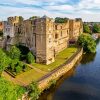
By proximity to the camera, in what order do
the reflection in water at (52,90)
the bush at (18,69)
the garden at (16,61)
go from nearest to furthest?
the reflection in water at (52,90), the garden at (16,61), the bush at (18,69)

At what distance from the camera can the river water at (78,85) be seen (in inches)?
1930

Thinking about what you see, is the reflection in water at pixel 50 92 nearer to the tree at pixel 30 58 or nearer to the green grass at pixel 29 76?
the green grass at pixel 29 76

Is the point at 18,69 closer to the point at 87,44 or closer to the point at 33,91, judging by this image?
the point at 33,91

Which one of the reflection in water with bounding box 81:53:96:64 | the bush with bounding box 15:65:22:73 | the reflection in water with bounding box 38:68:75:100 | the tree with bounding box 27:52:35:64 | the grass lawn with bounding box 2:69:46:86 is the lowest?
the reflection in water with bounding box 38:68:75:100

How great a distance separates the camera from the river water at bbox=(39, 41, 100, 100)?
161 feet

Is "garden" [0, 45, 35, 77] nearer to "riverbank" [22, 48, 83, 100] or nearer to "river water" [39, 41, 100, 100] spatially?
"riverbank" [22, 48, 83, 100]

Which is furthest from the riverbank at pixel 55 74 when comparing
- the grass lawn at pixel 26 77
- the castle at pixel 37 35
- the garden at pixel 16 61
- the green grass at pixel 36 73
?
the garden at pixel 16 61

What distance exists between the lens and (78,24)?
120 m

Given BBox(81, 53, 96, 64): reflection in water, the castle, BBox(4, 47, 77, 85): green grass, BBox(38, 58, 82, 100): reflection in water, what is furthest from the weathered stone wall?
the castle

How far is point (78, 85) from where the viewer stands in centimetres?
5591

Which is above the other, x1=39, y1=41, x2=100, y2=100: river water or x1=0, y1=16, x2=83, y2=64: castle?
x1=0, y1=16, x2=83, y2=64: castle

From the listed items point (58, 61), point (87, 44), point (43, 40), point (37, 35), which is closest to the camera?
point (43, 40)

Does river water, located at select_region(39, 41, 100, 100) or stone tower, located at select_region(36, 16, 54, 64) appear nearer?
river water, located at select_region(39, 41, 100, 100)

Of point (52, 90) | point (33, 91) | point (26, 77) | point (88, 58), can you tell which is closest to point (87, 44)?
point (88, 58)
